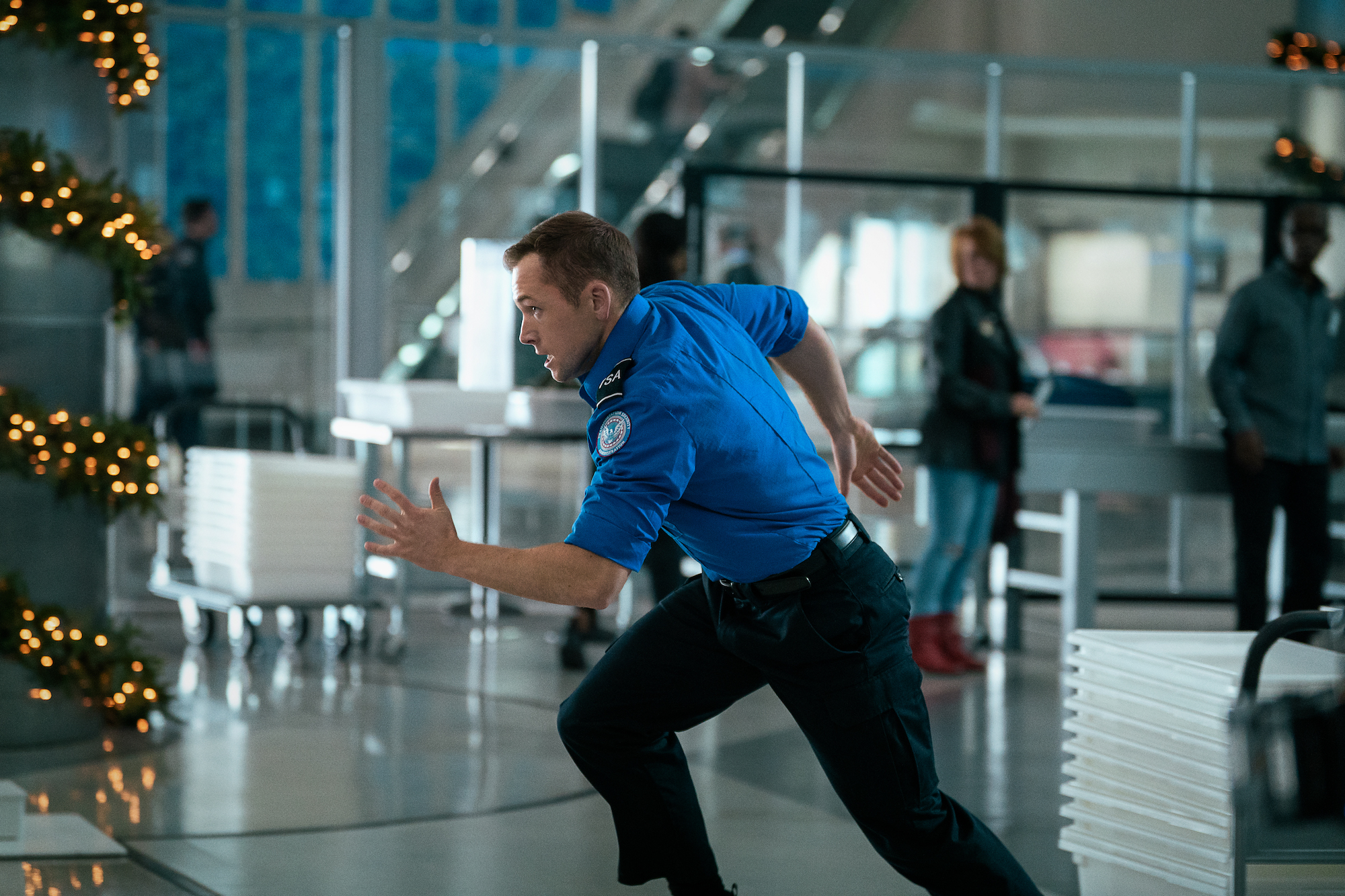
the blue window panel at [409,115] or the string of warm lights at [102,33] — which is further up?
the blue window panel at [409,115]

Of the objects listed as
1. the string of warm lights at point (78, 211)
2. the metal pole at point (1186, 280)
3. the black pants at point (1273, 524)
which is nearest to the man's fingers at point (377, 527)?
the string of warm lights at point (78, 211)

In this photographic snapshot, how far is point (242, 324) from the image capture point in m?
8.98

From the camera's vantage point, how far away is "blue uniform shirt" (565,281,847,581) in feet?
8.57

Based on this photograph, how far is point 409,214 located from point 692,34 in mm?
2756

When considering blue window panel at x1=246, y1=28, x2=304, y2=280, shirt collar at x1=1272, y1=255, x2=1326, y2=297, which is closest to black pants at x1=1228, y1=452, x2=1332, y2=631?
shirt collar at x1=1272, y1=255, x2=1326, y2=297

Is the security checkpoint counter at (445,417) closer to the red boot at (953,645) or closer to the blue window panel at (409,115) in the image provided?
the red boot at (953,645)

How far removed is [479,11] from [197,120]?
2428 millimetres

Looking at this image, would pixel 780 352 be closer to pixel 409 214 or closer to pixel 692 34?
pixel 409 214

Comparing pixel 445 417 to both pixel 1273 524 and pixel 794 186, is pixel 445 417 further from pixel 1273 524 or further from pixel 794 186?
pixel 1273 524

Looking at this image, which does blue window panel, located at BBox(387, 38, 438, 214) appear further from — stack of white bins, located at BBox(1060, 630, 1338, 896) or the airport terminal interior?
stack of white bins, located at BBox(1060, 630, 1338, 896)

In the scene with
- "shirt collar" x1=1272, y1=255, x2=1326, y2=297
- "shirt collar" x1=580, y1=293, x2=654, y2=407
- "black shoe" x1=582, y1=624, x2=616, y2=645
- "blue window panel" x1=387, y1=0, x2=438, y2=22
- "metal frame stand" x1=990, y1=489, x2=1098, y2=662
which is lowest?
"black shoe" x1=582, y1=624, x2=616, y2=645

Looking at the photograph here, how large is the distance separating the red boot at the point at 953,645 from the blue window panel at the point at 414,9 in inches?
220

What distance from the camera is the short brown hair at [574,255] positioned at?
108 inches

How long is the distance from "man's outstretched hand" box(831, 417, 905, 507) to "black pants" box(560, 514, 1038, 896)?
42 cm
